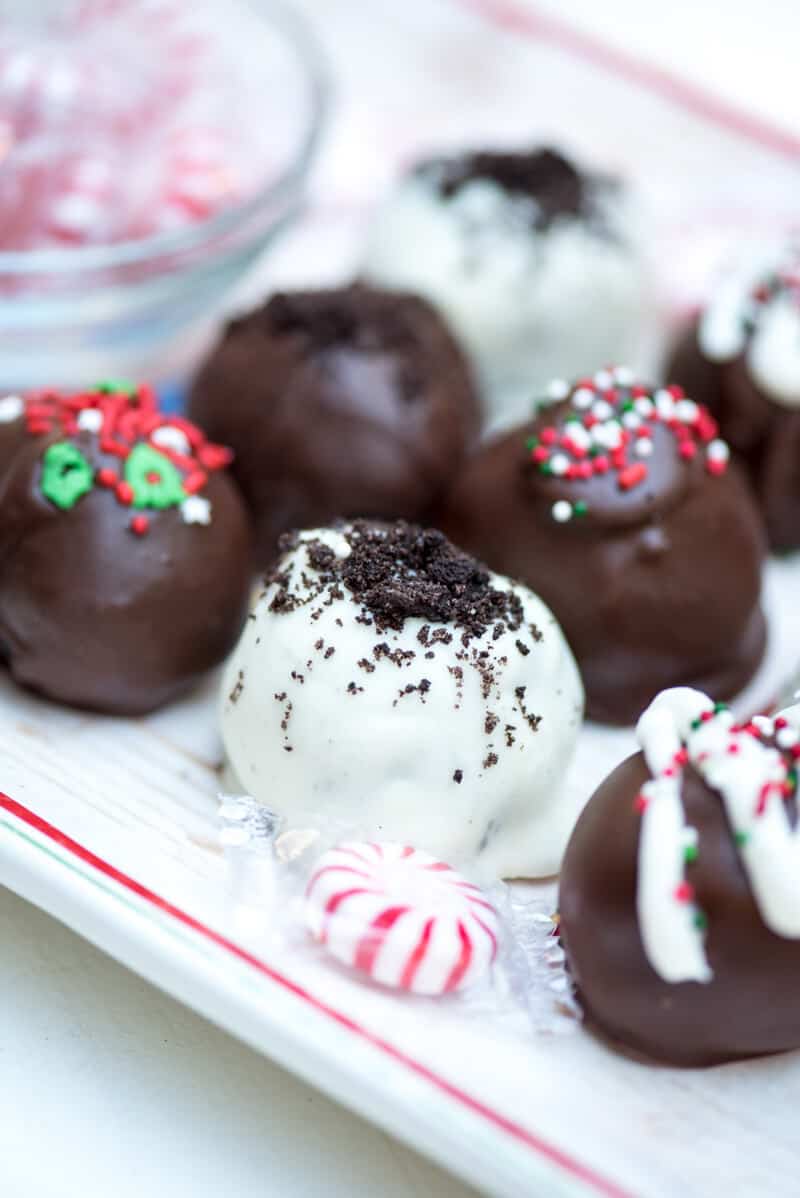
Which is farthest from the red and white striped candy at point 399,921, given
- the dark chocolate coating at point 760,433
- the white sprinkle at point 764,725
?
the dark chocolate coating at point 760,433

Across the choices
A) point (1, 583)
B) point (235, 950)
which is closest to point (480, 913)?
point (235, 950)

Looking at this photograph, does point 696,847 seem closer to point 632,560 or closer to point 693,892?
point 693,892

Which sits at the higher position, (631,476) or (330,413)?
(631,476)

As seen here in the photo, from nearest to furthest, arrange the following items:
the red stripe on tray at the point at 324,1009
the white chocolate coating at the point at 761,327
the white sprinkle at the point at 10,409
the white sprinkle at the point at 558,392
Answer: the red stripe on tray at the point at 324,1009, the white sprinkle at the point at 10,409, the white sprinkle at the point at 558,392, the white chocolate coating at the point at 761,327

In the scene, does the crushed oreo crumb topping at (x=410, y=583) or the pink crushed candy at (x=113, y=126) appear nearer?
the crushed oreo crumb topping at (x=410, y=583)

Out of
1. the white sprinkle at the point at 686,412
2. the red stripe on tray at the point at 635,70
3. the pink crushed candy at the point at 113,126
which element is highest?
the white sprinkle at the point at 686,412

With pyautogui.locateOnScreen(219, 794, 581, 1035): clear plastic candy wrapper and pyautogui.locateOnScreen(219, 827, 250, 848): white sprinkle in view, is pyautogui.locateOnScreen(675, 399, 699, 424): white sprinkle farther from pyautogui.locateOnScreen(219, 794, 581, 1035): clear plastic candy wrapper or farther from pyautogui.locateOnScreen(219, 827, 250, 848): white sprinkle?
pyautogui.locateOnScreen(219, 827, 250, 848): white sprinkle

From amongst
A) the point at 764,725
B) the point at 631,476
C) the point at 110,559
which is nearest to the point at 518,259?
the point at 631,476

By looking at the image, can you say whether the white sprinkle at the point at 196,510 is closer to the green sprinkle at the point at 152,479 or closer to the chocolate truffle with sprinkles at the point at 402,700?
the green sprinkle at the point at 152,479
